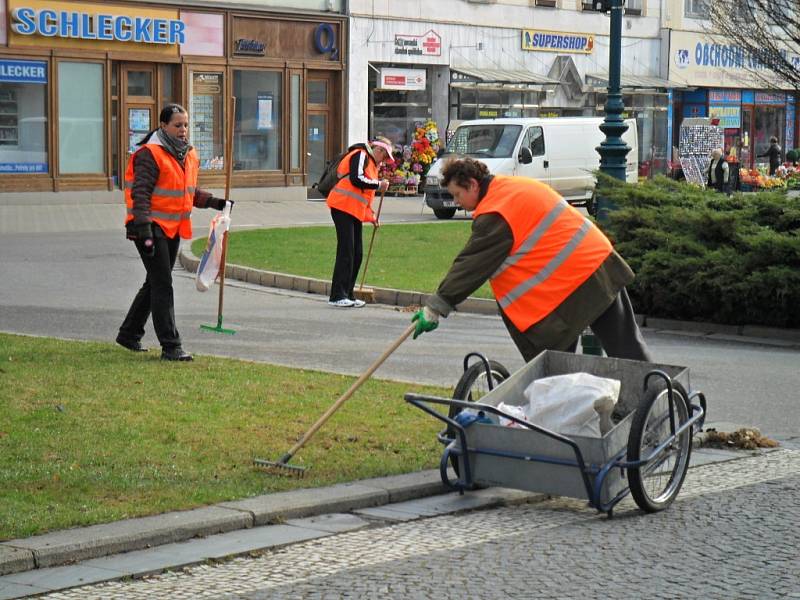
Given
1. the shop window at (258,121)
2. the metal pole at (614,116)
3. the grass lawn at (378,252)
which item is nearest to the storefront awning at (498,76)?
the shop window at (258,121)

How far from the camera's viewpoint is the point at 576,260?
789 cm

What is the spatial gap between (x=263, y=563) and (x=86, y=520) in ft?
2.82

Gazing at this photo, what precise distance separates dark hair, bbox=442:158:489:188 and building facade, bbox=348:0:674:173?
94.5 ft

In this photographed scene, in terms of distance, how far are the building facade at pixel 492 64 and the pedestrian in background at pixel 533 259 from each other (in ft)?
94.3

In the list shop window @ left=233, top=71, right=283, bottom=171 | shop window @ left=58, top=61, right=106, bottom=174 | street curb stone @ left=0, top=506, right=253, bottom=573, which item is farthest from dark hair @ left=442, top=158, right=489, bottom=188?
shop window @ left=233, top=71, right=283, bottom=171

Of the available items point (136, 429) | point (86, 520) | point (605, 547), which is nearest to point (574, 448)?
point (605, 547)

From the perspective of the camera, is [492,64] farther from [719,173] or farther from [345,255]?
[345,255]

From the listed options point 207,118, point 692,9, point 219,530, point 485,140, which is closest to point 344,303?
point 219,530

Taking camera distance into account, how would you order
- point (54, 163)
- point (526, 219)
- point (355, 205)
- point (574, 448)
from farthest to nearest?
point (54, 163), point (355, 205), point (526, 219), point (574, 448)

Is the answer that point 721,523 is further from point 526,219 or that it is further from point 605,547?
point 526,219

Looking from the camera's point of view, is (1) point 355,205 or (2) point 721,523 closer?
(2) point 721,523

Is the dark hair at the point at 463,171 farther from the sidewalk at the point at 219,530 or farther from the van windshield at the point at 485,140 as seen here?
the van windshield at the point at 485,140

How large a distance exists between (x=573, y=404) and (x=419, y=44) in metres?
32.2

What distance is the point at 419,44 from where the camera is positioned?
126ft
